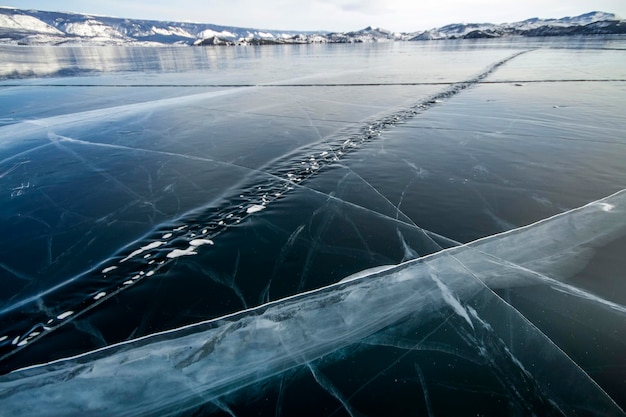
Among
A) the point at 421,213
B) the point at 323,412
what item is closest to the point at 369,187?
the point at 421,213

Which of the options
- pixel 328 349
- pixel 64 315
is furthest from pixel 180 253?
pixel 328 349

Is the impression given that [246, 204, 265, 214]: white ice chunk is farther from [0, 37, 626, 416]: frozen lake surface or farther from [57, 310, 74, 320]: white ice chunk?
[57, 310, 74, 320]: white ice chunk

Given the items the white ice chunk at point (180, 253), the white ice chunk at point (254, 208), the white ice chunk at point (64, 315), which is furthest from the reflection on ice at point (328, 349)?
the white ice chunk at point (254, 208)

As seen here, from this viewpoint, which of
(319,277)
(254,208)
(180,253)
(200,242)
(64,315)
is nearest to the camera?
(64,315)

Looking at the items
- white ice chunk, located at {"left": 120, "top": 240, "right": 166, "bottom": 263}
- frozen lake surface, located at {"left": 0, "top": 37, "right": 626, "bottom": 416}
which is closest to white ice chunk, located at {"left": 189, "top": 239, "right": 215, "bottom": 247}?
frozen lake surface, located at {"left": 0, "top": 37, "right": 626, "bottom": 416}

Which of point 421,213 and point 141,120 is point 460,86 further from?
point 141,120

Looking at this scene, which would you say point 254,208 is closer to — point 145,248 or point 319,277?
point 145,248

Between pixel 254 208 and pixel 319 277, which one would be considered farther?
pixel 254 208
